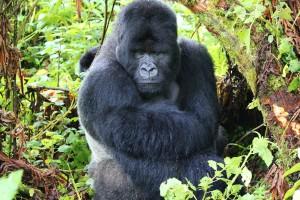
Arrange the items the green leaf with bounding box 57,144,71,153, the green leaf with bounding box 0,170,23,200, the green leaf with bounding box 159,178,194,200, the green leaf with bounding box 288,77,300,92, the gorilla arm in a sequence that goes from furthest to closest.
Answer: the green leaf with bounding box 57,144,71,153
the gorilla arm
the green leaf with bounding box 288,77,300,92
the green leaf with bounding box 159,178,194,200
the green leaf with bounding box 0,170,23,200

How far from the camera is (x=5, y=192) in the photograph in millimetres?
781

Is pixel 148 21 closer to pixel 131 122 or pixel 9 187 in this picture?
pixel 131 122

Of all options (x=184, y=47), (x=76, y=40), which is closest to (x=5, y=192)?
(x=184, y=47)

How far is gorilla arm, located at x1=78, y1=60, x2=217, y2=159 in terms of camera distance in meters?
2.79

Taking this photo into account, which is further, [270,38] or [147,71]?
[147,71]

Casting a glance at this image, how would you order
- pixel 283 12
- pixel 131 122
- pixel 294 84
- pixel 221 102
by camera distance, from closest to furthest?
pixel 283 12 → pixel 294 84 → pixel 131 122 → pixel 221 102

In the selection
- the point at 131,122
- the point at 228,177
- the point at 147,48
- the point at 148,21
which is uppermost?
the point at 148,21

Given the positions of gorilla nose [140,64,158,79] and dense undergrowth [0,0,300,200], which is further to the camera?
gorilla nose [140,64,158,79]

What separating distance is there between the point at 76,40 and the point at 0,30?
5.70 ft

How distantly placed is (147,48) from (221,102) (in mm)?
1054

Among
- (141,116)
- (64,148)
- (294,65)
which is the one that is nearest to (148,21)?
(141,116)

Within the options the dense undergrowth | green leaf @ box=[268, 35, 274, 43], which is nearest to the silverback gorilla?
the dense undergrowth

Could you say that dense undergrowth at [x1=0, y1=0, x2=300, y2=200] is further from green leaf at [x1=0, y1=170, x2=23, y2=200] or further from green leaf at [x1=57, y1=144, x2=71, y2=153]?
green leaf at [x1=0, y1=170, x2=23, y2=200]

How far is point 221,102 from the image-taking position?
373 centimetres
